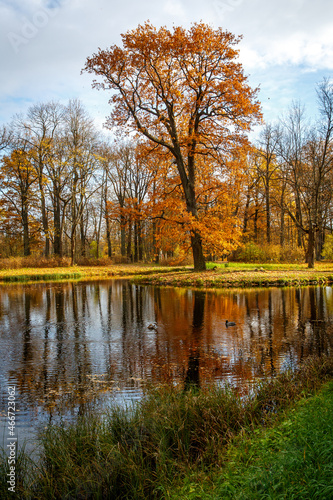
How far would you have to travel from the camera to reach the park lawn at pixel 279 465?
2416mm

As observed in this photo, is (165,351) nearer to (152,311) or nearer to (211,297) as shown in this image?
(152,311)

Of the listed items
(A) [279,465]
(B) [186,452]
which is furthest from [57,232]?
(A) [279,465]

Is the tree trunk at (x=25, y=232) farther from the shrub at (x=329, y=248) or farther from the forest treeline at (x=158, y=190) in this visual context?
the shrub at (x=329, y=248)

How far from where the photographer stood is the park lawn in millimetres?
2416

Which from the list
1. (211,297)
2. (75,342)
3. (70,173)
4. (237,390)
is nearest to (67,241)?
(70,173)

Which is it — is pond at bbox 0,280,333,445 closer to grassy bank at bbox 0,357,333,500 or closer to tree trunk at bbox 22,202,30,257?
grassy bank at bbox 0,357,333,500

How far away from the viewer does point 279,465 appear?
2.67m

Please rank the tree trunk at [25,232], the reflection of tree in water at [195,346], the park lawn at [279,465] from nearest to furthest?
the park lawn at [279,465], the reflection of tree in water at [195,346], the tree trunk at [25,232]

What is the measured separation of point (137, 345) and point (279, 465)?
17.5 ft

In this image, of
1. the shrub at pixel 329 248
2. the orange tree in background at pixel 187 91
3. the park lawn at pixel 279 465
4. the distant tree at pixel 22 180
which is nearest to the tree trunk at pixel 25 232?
the distant tree at pixel 22 180

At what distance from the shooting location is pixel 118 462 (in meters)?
3.18

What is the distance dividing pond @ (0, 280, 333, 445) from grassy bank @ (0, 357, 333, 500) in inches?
35.1

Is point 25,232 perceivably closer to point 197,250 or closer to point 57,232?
point 57,232

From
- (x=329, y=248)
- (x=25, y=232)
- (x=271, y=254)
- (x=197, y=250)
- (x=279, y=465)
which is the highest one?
(x=25, y=232)
